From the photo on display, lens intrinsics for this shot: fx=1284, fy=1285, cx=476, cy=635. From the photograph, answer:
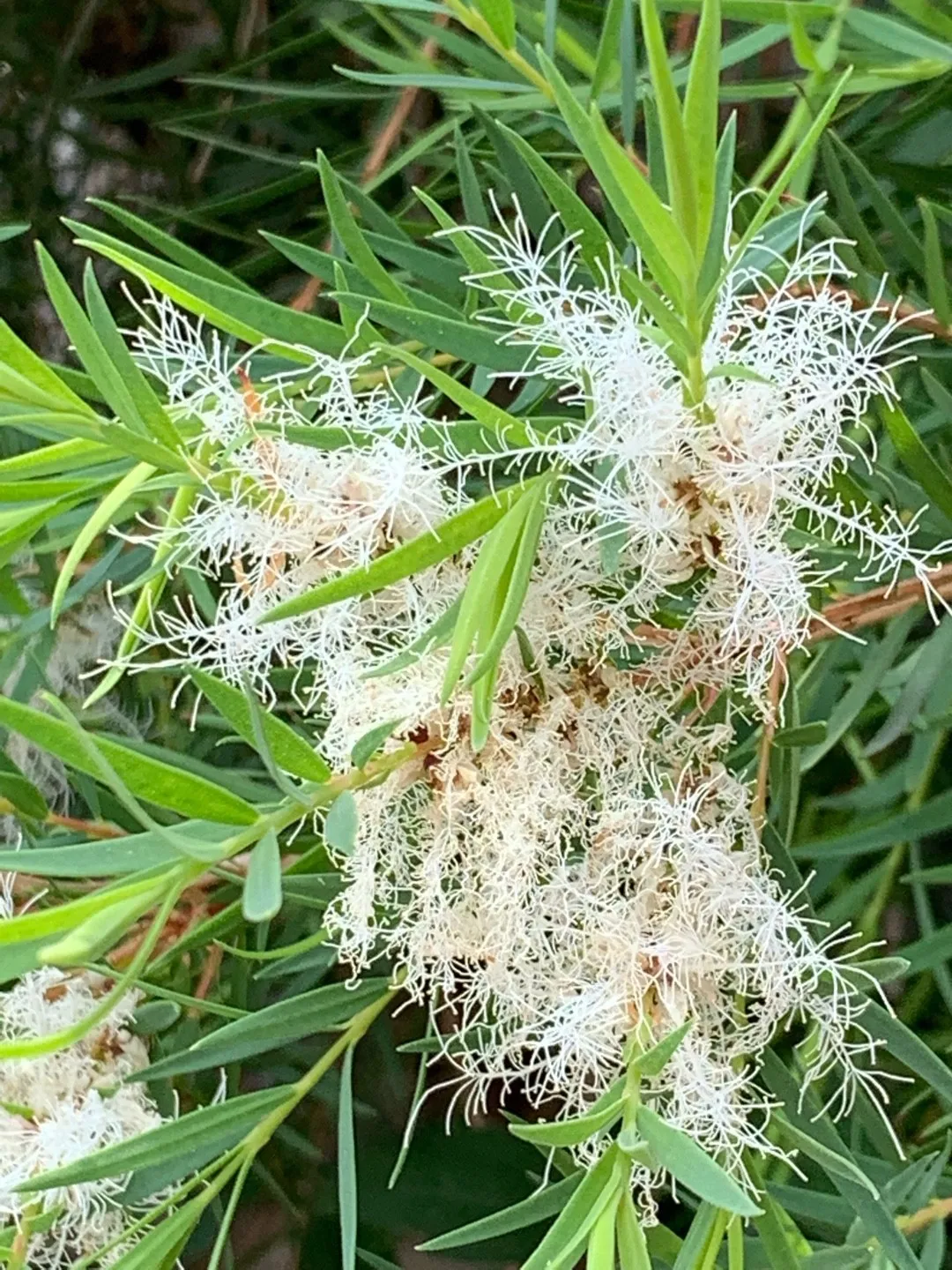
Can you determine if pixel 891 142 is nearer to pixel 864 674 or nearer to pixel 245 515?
pixel 864 674

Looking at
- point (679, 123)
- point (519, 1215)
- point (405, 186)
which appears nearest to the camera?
point (679, 123)

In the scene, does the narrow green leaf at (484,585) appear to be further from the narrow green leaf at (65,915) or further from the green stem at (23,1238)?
the green stem at (23,1238)

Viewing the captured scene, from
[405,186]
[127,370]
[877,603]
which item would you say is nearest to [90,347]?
[127,370]

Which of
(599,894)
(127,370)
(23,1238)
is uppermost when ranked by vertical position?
(127,370)

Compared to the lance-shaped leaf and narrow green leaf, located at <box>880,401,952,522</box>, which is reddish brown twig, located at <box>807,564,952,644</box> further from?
the lance-shaped leaf

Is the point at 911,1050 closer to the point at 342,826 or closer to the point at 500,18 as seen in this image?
the point at 342,826

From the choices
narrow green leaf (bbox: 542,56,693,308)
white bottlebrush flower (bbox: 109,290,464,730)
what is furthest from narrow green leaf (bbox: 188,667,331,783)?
narrow green leaf (bbox: 542,56,693,308)
